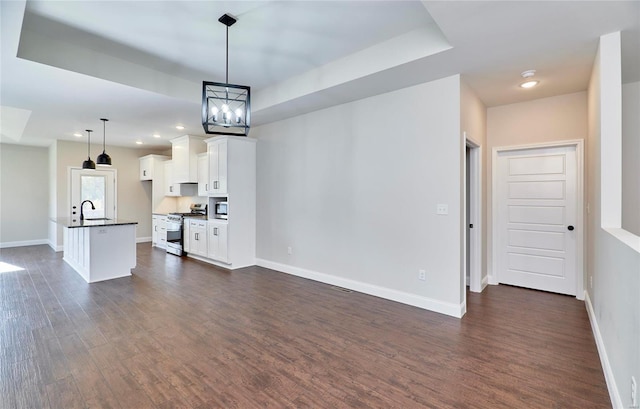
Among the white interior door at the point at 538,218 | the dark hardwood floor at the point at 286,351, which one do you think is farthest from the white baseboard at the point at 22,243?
the white interior door at the point at 538,218

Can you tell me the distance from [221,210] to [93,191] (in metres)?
4.43

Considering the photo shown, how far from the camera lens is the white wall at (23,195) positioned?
7.50 meters

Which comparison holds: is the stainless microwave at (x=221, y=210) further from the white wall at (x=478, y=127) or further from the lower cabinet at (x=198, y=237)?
the white wall at (x=478, y=127)

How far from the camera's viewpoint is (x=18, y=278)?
4.80m

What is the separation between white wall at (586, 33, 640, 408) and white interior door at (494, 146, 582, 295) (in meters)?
1.06

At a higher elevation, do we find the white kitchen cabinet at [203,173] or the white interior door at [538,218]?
the white kitchen cabinet at [203,173]

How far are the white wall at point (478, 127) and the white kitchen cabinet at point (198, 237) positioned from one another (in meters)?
4.85

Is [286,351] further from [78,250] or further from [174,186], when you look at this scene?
[174,186]

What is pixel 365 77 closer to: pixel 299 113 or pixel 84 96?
pixel 299 113

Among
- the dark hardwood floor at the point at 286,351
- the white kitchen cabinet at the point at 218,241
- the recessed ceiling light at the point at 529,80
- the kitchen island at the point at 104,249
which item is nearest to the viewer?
the dark hardwood floor at the point at 286,351

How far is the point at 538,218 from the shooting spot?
4215 millimetres

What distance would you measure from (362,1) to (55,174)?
8.32m

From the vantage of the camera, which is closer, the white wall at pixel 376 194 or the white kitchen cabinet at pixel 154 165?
the white wall at pixel 376 194

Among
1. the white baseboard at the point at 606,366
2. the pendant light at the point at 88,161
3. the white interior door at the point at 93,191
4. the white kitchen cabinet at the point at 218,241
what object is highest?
the pendant light at the point at 88,161
